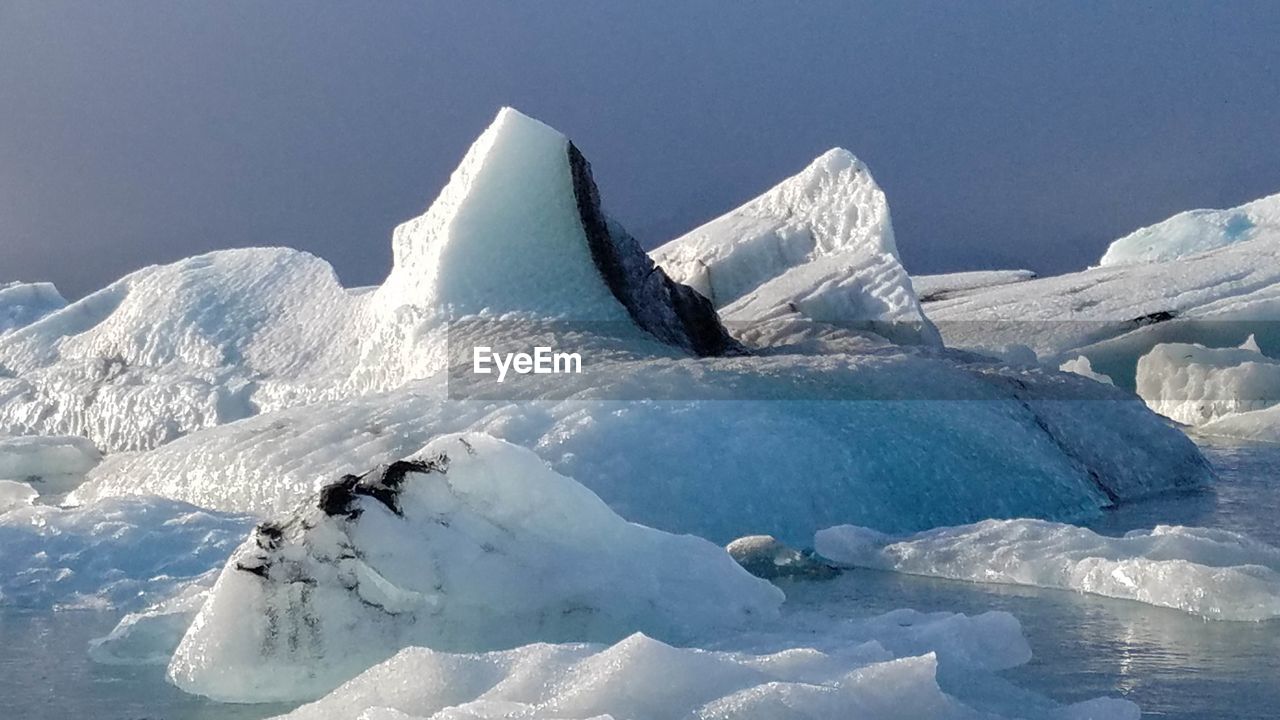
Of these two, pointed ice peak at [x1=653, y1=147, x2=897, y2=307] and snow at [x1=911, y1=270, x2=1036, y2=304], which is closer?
pointed ice peak at [x1=653, y1=147, x2=897, y2=307]

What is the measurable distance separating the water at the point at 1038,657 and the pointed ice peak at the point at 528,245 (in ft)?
11.6

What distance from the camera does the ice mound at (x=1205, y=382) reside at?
14133 millimetres

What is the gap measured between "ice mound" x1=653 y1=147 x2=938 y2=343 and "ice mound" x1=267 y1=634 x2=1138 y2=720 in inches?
257

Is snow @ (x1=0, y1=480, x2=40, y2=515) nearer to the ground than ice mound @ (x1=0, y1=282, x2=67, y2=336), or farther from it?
nearer to the ground

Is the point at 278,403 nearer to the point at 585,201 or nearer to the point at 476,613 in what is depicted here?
the point at 585,201

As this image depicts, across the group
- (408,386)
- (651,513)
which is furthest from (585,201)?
(651,513)

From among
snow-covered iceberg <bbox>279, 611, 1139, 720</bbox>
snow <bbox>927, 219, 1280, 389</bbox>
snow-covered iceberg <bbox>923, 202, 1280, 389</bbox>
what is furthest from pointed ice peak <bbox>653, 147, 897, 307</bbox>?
snow-covered iceberg <bbox>279, 611, 1139, 720</bbox>

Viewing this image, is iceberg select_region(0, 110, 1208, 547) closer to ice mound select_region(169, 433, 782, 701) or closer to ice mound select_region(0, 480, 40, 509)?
ice mound select_region(0, 480, 40, 509)

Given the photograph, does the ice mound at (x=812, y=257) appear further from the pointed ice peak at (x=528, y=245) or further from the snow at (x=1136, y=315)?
the snow at (x=1136, y=315)

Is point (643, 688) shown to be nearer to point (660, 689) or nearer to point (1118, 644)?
point (660, 689)

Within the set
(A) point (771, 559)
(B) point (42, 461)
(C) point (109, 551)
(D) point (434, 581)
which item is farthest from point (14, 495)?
(D) point (434, 581)

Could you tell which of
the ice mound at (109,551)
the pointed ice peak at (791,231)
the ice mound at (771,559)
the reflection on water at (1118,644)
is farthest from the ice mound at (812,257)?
the ice mound at (109,551)

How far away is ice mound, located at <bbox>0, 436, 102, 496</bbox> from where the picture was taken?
8.99 meters

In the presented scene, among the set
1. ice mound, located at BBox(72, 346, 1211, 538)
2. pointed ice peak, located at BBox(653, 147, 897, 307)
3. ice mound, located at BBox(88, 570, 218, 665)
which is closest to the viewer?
ice mound, located at BBox(88, 570, 218, 665)
